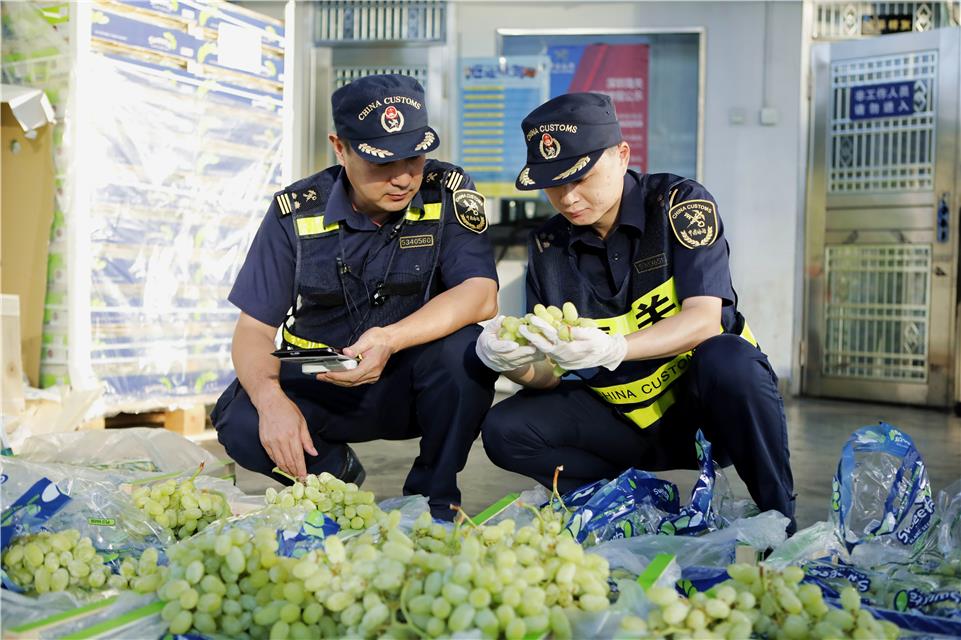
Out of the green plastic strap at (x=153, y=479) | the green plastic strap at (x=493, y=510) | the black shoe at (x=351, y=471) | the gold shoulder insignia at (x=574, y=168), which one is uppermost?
the gold shoulder insignia at (x=574, y=168)

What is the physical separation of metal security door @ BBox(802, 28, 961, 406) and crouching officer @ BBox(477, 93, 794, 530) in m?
4.05

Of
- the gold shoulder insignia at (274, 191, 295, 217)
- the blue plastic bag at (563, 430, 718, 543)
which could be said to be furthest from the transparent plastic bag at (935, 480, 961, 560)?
the gold shoulder insignia at (274, 191, 295, 217)

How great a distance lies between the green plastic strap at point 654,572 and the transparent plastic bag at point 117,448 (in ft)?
5.02

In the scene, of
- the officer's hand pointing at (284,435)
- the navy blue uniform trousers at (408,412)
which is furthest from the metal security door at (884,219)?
the officer's hand pointing at (284,435)

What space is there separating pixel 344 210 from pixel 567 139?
60 centimetres

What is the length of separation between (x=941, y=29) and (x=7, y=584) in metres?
5.71

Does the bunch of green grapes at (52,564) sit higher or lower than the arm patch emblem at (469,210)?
lower

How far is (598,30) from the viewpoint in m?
5.93

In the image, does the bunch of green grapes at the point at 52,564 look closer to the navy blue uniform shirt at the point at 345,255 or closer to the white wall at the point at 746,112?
the navy blue uniform shirt at the point at 345,255

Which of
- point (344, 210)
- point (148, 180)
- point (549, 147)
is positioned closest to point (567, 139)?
point (549, 147)

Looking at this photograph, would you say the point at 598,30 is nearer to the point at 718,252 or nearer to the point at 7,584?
the point at 718,252

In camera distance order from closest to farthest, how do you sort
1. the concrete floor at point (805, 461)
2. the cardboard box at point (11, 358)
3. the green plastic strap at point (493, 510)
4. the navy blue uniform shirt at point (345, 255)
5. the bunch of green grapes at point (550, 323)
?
the green plastic strap at point (493, 510) < the bunch of green grapes at point (550, 323) < the navy blue uniform shirt at point (345, 255) < the concrete floor at point (805, 461) < the cardboard box at point (11, 358)

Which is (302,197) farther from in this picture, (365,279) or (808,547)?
(808,547)

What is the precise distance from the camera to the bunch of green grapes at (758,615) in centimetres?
91
